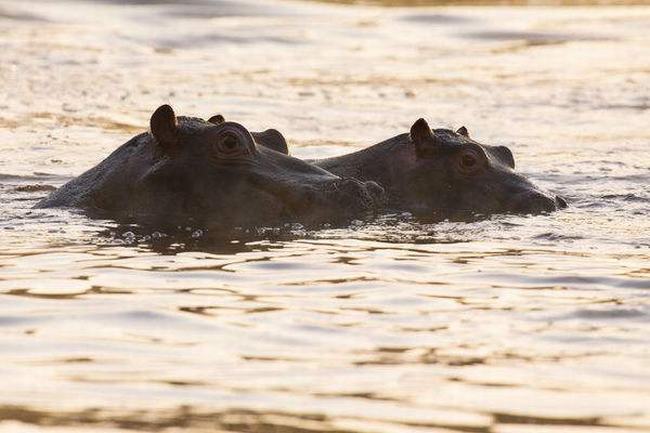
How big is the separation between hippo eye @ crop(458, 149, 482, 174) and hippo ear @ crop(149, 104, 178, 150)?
2062mm

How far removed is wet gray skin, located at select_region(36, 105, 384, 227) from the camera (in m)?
9.91

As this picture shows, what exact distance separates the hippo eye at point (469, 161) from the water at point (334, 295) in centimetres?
66

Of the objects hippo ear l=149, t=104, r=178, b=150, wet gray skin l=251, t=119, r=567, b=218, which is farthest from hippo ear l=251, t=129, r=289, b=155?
hippo ear l=149, t=104, r=178, b=150

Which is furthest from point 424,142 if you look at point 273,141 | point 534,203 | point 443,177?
point 273,141

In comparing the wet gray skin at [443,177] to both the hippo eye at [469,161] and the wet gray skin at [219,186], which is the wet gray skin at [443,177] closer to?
the hippo eye at [469,161]

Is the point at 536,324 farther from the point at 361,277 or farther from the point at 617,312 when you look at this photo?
the point at 361,277

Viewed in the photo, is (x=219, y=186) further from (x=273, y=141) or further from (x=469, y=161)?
(x=469, y=161)

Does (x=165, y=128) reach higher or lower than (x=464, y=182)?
higher

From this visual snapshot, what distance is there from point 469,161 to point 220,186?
1.89 metres

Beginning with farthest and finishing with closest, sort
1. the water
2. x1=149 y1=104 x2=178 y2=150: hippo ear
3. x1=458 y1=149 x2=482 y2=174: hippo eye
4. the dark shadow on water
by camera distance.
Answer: x1=458 y1=149 x2=482 y2=174: hippo eye < x1=149 y1=104 x2=178 y2=150: hippo ear < the water < the dark shadow on water

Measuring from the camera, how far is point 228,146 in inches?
392

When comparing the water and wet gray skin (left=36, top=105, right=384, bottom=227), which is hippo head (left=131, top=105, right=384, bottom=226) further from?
the water

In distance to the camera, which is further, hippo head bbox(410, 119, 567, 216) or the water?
hippo head bbox(410, 119, 567, 216)

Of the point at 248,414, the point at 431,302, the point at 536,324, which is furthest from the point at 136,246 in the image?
the point at 248,414
